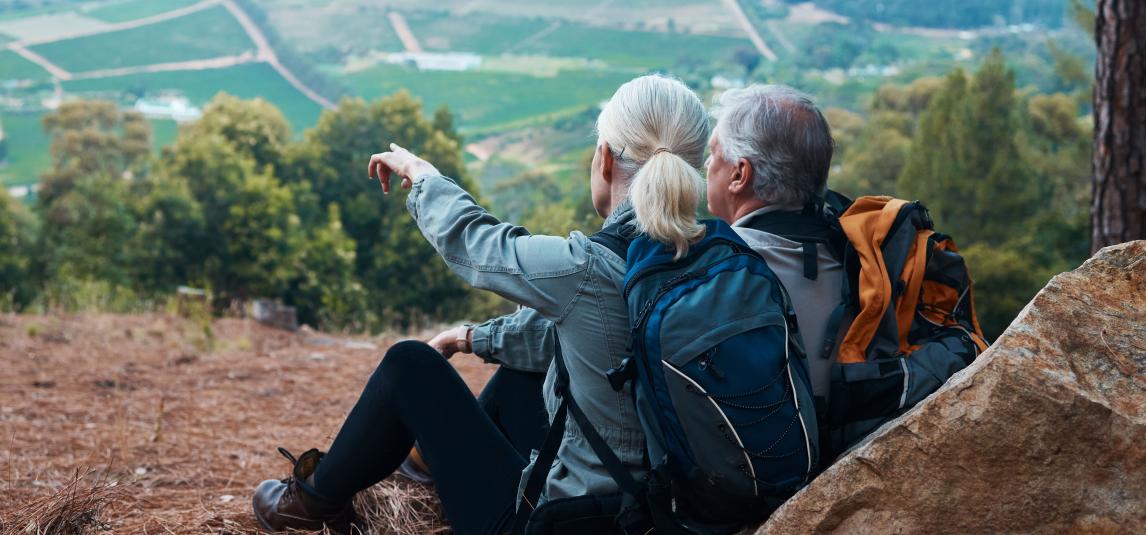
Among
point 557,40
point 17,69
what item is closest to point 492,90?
point 557,40

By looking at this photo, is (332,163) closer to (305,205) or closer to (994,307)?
(305,205)

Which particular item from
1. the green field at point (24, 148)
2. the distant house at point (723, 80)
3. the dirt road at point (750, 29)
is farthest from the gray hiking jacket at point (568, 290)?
the dirt road at point (750, 29)

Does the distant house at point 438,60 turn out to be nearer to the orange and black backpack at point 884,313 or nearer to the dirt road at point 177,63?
the dirt road at point 177,63

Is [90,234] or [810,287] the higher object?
[810,287]

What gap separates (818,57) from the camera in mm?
92125

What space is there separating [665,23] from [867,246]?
371 feet

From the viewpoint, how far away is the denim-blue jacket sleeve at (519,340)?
2859mm

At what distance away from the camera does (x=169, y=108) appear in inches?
3324

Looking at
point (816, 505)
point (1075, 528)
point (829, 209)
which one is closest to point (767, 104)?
point (829, 209)

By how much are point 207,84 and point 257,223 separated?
2829 inches

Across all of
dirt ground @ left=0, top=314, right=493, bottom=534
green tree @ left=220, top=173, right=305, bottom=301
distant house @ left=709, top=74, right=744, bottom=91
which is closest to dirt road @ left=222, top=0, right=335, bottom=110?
distant house @ left=709, top=74, right=744, bottom=91

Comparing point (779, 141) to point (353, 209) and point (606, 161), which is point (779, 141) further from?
point (353, 209)

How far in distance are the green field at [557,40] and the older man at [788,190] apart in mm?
98296

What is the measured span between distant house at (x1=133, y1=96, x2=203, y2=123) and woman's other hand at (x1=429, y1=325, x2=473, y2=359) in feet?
271
